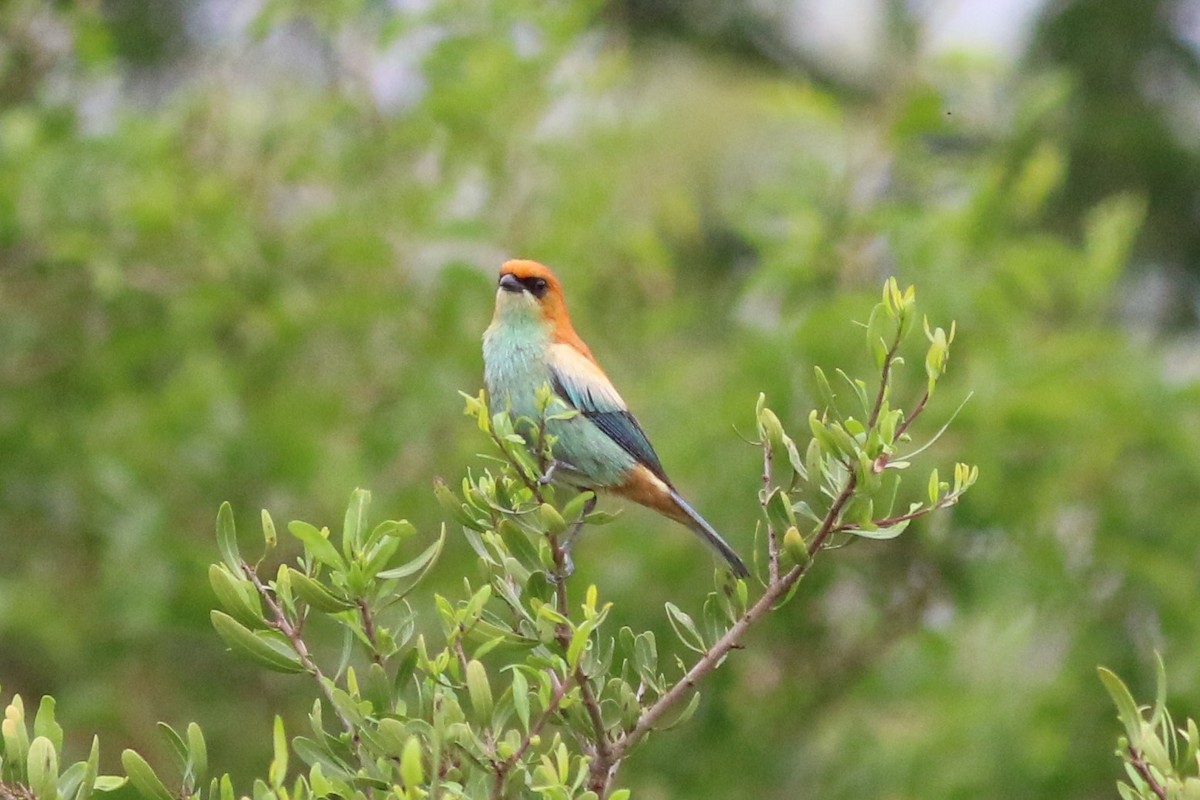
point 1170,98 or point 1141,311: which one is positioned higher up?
point 1170,98

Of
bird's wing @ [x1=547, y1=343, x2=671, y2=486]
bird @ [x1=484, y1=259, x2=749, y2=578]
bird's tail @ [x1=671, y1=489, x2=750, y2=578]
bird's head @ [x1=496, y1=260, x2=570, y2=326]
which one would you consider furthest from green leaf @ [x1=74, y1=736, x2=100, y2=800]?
bird's head @ [x1=496, y1=260, x2=570, y2=326]

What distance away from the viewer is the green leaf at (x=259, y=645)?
2.19 m

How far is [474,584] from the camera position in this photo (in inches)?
229

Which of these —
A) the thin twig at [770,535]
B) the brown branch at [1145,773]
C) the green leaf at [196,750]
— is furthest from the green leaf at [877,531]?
the green leaf at [196,750]

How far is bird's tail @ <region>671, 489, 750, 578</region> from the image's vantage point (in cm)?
332

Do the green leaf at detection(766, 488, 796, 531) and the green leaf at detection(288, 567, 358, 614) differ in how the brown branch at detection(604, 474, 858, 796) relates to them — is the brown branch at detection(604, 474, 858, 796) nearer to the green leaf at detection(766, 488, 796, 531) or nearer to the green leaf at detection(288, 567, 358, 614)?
the green leaf at detection(766, 488, 796, 531)

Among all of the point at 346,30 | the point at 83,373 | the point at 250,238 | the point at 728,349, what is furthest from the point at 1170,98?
the point at 83,373

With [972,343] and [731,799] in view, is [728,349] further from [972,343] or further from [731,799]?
[731,799]

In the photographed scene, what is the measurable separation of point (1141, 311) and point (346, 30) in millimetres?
4763

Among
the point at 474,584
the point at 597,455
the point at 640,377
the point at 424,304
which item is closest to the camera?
the point at 597,455

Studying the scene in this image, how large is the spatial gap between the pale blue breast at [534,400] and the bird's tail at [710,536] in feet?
0.55

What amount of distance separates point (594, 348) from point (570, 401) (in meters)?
3.26

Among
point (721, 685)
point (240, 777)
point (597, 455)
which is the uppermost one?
point (597, 455)

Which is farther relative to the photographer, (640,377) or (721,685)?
(640,377)
